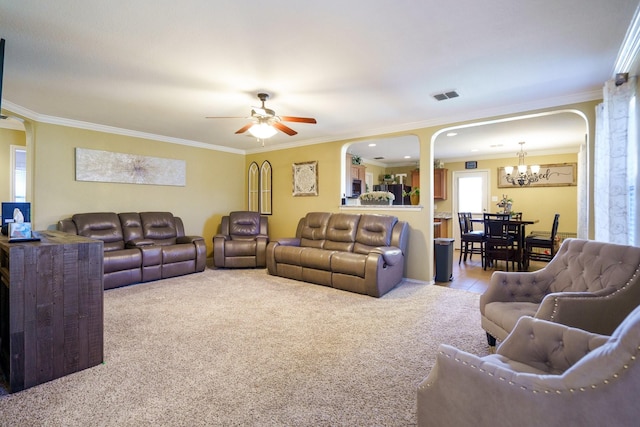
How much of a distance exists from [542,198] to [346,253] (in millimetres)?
Result: 5427

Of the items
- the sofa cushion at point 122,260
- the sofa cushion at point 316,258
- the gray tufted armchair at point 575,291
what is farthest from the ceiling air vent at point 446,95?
the sofa cushion at point 122,260

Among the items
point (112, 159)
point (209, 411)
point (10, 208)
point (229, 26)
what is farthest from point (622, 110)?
point (112, 159)

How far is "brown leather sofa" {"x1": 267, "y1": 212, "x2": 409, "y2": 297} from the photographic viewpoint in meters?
4.00

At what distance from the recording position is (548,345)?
1323 mm

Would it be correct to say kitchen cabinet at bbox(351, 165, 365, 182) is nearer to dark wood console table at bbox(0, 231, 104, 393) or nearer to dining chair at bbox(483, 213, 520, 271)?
dining chair at bbox(483, 213, 520, 271)

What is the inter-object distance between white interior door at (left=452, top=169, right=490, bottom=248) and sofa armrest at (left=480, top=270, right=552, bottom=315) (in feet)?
19.1

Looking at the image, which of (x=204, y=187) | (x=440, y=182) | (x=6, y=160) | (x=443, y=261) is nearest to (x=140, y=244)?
(x=204, y=187)

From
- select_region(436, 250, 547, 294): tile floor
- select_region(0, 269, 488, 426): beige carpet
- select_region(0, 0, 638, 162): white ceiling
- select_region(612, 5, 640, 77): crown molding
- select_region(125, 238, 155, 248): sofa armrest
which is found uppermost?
select_region(0, 0, 638, 162): white ceiling

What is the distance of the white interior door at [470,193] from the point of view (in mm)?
7773

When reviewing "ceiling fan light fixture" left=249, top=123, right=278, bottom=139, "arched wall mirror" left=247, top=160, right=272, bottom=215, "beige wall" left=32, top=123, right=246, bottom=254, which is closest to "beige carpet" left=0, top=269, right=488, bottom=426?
"beige wall" left=32, top=123, right=246, bottom=254

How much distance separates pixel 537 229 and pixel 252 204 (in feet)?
21.5

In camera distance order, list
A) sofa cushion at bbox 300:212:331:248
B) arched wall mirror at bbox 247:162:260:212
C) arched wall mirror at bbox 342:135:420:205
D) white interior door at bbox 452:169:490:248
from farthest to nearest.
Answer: white interior door at bbox 452:169:490:248
arched wall mirror at bbox 247:162:260:212
arched wall mirror at bbox 342:135:420:205
sofa cushion at bbox 300:212:331:248

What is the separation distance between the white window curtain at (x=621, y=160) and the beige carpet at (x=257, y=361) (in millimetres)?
1497

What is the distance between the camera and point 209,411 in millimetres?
1756
